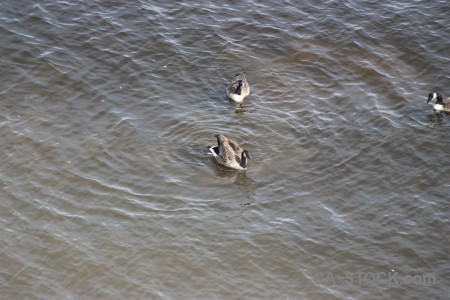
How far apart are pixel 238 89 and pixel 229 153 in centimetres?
278

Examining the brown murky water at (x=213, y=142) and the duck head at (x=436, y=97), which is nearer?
the brown murky water at (x=213, y=142)

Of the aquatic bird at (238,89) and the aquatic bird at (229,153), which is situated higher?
the aquatic bird at (238,89)

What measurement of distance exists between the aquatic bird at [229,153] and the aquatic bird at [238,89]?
197 centimetres

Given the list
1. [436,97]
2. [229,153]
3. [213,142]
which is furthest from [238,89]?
[436,97]

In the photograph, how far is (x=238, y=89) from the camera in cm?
1805

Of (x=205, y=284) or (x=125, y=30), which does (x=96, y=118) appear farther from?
(x=205, y=284)

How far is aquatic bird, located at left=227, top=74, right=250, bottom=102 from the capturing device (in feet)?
59.3

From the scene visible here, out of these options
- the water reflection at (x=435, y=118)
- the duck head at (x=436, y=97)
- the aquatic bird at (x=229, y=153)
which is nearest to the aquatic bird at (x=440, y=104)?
the duck head at (x=436, y=97)

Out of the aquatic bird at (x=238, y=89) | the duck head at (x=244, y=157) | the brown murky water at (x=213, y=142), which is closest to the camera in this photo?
the brown murky water at (x=213, y=142)

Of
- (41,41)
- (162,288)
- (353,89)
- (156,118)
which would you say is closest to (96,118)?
(156,118)

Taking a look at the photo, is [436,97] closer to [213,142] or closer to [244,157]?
[244,157]

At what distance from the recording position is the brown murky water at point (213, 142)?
12914mm

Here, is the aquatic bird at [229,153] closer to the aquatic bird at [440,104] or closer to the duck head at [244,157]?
the duck head at [244,157]

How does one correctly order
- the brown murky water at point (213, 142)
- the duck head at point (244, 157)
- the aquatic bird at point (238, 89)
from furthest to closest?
the aquatic bird at point (238, 89)
the duck head at point (244, 157)
the brown murky water at point (213, 142)
